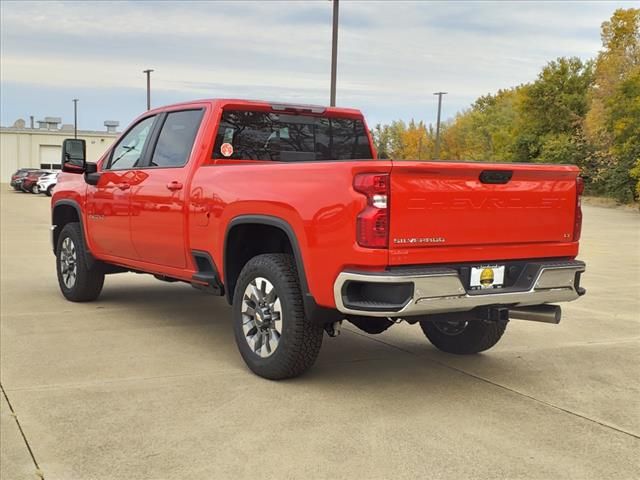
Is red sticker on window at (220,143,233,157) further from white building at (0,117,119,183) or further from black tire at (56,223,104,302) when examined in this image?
white building at (0,117,119,183)

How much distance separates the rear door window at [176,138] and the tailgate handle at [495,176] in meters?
2.58

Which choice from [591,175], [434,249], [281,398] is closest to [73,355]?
[281,398]

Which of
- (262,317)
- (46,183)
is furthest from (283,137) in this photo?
(46,183)

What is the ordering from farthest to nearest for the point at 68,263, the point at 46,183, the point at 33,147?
the point at 33,147 < the point at 46,183 < the point at 68,263

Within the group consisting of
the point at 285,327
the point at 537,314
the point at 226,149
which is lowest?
the point at 285,327

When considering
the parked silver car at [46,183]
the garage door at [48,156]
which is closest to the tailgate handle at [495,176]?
the parked silver car at [46,183]

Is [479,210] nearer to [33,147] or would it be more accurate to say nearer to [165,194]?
[165,194]

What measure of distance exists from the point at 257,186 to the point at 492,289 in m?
1.72

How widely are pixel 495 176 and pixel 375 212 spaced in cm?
90

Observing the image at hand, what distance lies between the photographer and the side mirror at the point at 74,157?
24.2 ft

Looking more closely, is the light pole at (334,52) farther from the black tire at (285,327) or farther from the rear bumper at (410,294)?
the rear bumper at (410,294)

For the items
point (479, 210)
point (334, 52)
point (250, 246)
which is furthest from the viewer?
point (334, 52)

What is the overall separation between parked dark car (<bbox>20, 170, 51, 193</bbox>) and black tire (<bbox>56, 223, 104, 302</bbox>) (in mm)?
39370

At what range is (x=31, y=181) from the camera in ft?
150
